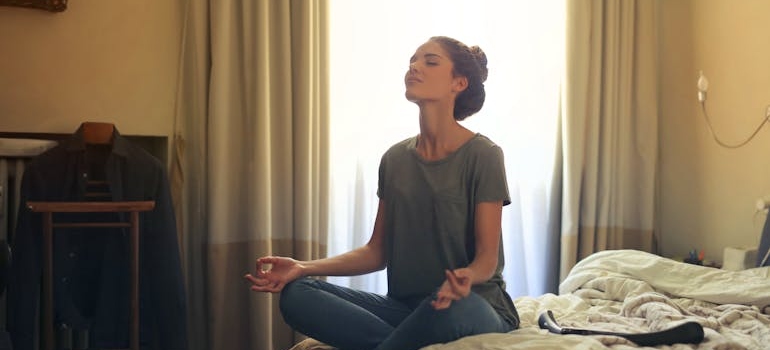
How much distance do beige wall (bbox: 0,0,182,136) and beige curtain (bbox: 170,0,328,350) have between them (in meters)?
0.07

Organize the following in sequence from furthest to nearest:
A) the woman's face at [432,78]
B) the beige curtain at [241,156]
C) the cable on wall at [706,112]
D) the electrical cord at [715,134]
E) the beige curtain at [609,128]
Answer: the beige curtain at [609,128] → the cable on wall at [706,112] → the electrical cord at [715,134] → the beige curtain at [241,156] → the woman's face at [432,78]

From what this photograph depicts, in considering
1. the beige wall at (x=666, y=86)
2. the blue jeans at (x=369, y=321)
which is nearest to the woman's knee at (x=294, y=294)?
the blue jeans at (x=369, y=321)

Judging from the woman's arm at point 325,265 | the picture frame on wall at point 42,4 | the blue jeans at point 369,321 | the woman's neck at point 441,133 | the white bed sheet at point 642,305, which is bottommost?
the white bed sheet at point 642,305

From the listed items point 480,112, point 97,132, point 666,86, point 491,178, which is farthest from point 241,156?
point 666,86

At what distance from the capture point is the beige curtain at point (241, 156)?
2.57 m

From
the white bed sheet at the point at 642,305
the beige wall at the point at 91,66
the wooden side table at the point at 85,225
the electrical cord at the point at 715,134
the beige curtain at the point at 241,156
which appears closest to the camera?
the white bed sheet at the point at 642,305

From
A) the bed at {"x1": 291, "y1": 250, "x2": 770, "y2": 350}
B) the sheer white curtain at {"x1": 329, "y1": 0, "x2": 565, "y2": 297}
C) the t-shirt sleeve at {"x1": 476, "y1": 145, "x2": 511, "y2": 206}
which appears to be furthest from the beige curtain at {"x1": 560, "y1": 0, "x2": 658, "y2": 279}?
the t-shirt sleeve at {"x1": 476, "y1": 145, "x2": 511, "y2": 206}

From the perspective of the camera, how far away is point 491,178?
5.57ft

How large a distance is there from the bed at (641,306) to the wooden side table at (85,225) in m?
0.68

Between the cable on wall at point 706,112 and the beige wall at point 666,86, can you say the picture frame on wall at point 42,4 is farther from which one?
the cable on wall at point 706,112

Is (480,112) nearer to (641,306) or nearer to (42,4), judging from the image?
(641,306)

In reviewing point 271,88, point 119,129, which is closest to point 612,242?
point 271,88

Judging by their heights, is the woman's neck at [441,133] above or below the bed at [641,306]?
above

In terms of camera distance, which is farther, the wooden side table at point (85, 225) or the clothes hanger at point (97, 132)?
the clothes hanger at point (97, 132)
